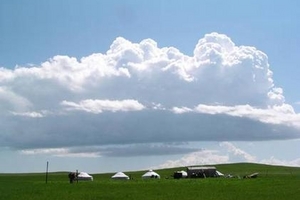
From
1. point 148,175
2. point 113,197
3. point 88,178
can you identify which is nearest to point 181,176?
point 148,175

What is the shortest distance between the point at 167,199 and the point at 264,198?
7.68 m

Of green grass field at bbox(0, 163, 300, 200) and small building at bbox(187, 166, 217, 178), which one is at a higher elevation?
small building at bbox(187, 166, 217, 178)

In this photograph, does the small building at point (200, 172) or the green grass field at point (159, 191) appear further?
the small building at point (200, 172)

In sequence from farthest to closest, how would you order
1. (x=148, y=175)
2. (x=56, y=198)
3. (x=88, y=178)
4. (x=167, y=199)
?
(x=148, y=175) → (x=88, y=178) → (x=56, y=198) → (x=167, y=199)

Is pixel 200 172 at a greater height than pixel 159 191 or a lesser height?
greater

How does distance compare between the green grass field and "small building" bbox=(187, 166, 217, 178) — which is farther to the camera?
"small building" bbox=(187, 166, 217, 178)

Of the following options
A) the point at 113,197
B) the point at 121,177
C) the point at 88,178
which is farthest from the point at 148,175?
the point at 113,197

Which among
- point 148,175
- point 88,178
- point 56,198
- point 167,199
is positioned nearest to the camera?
point 167,199

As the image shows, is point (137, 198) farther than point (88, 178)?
No

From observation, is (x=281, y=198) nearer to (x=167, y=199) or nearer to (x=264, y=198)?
(x=264, y=198)

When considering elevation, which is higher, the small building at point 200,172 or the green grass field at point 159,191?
the small building at point 200,172

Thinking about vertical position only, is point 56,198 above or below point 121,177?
below

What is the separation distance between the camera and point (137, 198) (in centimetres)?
4366

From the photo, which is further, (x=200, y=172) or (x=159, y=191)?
(x=200, y=172)
